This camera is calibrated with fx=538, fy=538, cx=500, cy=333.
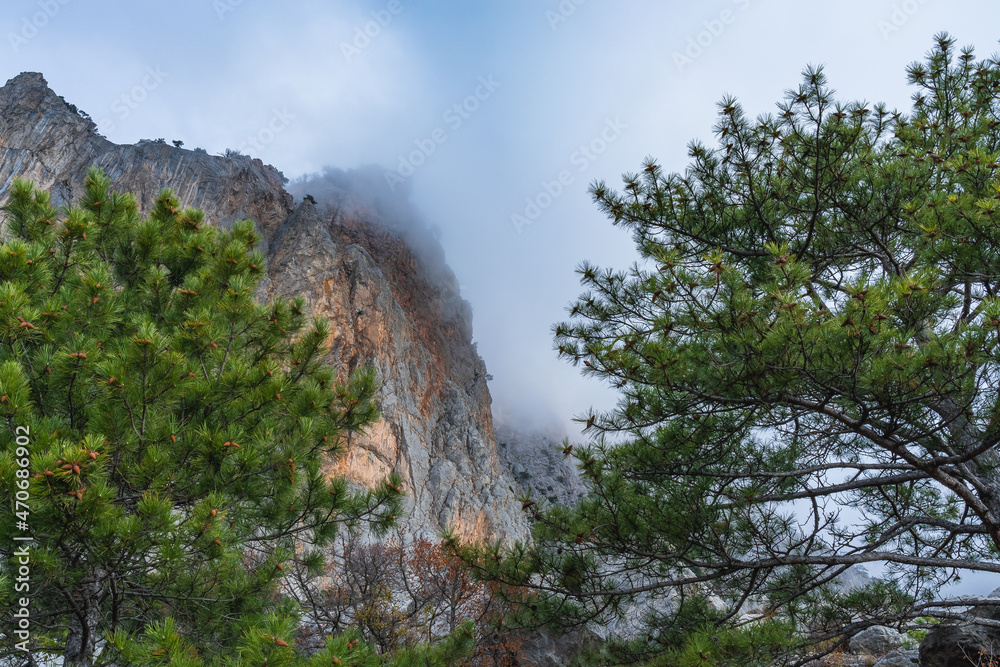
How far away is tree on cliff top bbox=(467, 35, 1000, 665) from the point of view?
332 centimetres

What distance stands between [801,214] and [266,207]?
44.0 meters

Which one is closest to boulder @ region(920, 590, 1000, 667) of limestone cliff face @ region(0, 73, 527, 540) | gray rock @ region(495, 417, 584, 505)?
limestone cliff face @ region(0, 73, 527, 540)

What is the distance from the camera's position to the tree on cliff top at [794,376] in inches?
131

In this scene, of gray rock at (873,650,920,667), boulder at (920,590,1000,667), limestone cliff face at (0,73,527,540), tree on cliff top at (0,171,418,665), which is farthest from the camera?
limestone cliff face at (0,73,527,540)

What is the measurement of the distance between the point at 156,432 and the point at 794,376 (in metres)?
4.03

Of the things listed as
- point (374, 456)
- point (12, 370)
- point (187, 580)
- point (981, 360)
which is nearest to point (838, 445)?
point (981, 360)

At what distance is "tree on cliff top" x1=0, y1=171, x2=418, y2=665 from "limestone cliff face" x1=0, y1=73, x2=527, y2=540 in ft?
89.3

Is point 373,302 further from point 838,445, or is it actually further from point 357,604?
point 838,445

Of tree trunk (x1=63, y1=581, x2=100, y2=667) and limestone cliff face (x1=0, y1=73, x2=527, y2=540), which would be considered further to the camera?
limestone cliff face (x1=0, y1=73, x2=527, y2=540)

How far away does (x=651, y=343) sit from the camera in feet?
11.8

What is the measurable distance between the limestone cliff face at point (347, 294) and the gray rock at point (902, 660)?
84.8 ft

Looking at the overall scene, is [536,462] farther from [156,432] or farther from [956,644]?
[156,432]

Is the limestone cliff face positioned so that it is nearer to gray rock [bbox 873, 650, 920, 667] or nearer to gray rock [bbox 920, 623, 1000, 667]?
gray rock [bbox 873, 650, 920, 667]

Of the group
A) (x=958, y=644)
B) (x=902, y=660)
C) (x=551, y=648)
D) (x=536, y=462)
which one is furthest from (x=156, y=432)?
(x=536, y=462)
